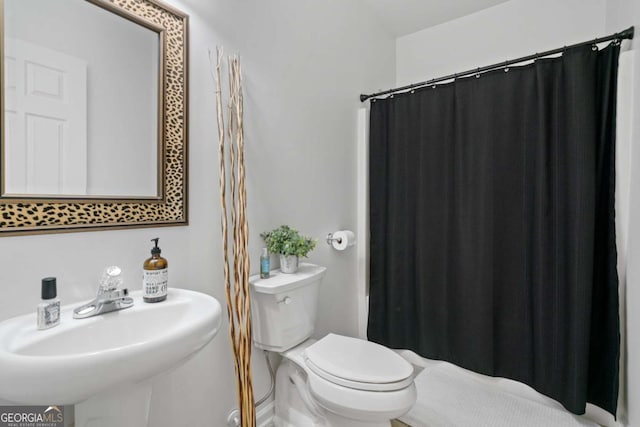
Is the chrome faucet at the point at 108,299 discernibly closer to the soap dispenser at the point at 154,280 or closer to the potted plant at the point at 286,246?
the soap dispenser at the point at 154,280

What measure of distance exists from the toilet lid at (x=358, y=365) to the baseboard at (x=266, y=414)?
0.47 meters

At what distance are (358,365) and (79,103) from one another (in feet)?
4.24

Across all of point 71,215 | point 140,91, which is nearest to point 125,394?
point 71,215

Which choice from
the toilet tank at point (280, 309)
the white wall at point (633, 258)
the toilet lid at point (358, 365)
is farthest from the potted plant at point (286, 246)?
the white wall at point (633, 258)

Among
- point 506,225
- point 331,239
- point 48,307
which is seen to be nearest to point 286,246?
point 331,239

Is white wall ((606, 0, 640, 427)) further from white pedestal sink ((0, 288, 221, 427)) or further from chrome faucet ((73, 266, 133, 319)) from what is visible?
chrome faucet ((73, 266, 133, 319))

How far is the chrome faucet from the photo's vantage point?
824mm

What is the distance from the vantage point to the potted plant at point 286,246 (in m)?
1.41

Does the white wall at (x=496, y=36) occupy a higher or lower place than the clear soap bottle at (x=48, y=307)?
higher

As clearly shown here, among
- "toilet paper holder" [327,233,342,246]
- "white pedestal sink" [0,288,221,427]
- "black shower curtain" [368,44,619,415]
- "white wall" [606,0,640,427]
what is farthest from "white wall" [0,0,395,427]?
"white wall" [606,0,640,427]

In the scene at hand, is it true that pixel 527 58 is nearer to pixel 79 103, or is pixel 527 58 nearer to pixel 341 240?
pixel 341 240

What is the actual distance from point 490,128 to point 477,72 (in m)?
0.33

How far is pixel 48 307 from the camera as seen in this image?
745 millimetres

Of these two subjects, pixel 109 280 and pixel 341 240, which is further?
pixel 341 240
